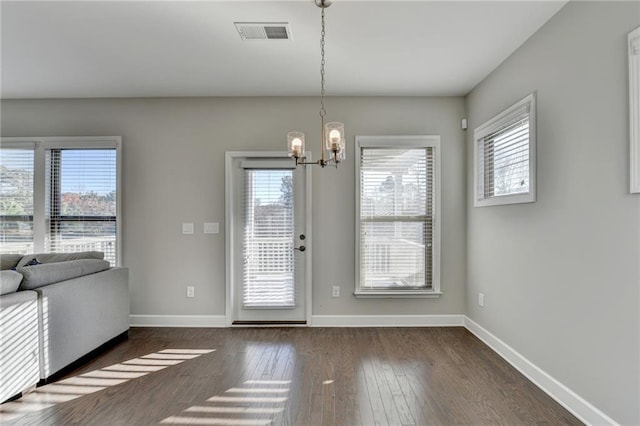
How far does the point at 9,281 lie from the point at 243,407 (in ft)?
6.21

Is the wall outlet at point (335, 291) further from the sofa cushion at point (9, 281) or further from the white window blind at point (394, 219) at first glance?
the sofa cushion at point (9, 281)

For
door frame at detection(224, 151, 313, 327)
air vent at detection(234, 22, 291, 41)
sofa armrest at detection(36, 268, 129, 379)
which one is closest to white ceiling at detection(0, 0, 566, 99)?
air vent at detection(234, 22, 291, 41)

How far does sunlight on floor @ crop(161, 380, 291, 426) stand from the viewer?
211 centimetres

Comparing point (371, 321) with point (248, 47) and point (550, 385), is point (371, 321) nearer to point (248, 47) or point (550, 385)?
point (550, 385)

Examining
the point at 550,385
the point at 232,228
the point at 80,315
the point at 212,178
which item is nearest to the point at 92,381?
the point at 80,315

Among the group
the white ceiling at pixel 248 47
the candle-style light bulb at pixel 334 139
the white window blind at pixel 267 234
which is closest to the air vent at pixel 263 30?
the white ceiling at pixel 248 47

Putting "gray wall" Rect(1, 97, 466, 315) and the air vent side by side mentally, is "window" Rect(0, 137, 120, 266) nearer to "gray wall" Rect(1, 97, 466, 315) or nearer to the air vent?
"gray wall" Rect(1, 97, 466, 315)

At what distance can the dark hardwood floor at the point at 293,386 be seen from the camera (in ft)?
7.04

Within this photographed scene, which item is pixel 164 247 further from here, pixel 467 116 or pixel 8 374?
pixel 467 116

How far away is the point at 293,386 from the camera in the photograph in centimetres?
253

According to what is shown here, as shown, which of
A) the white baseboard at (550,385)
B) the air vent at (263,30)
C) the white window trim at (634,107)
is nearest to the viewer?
the white window trim at (634,107)

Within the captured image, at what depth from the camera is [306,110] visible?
3.95 metres

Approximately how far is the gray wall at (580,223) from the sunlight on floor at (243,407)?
199 cm

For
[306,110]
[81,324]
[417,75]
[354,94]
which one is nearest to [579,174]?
[417,75]
